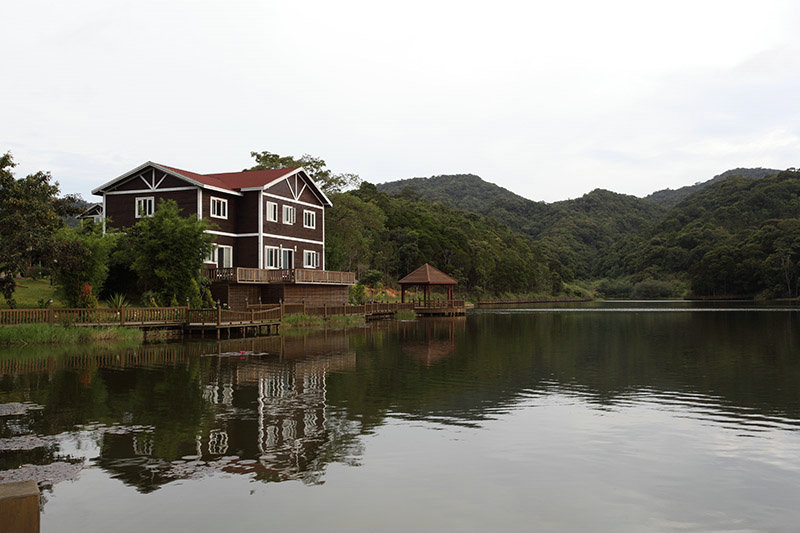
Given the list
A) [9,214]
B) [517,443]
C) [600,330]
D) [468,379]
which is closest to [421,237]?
[600,330]

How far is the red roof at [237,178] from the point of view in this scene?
43469 mm

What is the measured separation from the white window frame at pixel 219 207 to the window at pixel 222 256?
6.84 ft

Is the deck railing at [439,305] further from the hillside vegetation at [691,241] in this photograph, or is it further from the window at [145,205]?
the hillside vegetation at [691,241]

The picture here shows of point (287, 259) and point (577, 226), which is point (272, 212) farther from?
point (577, 226)

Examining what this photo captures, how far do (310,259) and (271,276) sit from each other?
27.2 ft

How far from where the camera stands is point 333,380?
19.5 m

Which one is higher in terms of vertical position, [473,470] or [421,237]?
[421,237]

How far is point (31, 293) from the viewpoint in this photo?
4081 centimetres

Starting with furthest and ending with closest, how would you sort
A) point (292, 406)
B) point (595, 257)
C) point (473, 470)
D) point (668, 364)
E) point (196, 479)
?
point (595, 257) → point (668, 364) → point (292, 406) → point (473, 470) → point (196, 479)

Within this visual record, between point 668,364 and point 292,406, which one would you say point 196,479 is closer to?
point 292,406

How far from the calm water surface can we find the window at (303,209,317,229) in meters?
28.7

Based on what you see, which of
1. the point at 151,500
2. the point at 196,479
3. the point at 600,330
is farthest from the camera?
the point at 600,330

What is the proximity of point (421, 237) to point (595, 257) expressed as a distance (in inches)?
3069

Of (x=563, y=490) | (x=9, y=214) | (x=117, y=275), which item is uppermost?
(x=9, y=214)
